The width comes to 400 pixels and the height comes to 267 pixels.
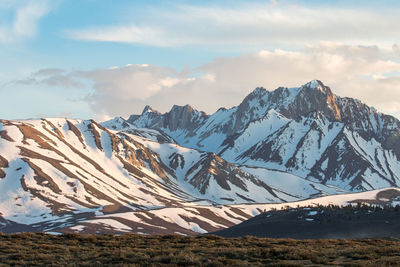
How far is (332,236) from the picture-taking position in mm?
119625

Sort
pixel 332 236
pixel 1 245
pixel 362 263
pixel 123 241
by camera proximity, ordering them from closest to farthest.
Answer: pixel 362 263 < pixel 1 245 < pixel 123 241 < pixel 332 236

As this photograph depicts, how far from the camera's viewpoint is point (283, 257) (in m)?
36.3

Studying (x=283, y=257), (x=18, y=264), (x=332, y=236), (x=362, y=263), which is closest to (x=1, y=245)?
(x=18, y=264)

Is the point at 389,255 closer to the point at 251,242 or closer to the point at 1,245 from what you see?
the point at 251,242

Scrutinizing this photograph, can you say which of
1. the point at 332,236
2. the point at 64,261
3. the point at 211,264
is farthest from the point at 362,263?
the point at 332,236

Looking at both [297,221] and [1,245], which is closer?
[1,245]

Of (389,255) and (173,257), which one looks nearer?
(173,257)

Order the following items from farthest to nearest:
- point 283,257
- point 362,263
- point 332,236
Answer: point 332,236, point 283,257, point 362,263

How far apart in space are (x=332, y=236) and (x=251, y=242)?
248 ft

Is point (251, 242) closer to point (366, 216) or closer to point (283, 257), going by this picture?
point (283, 257)

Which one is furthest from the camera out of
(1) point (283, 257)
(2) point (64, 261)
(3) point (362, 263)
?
(1) point (283, 257)

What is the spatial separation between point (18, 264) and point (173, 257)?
9448mm

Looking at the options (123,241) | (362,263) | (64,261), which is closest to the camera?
(362,263)

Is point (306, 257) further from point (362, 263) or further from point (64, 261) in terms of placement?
point (64, 261)
